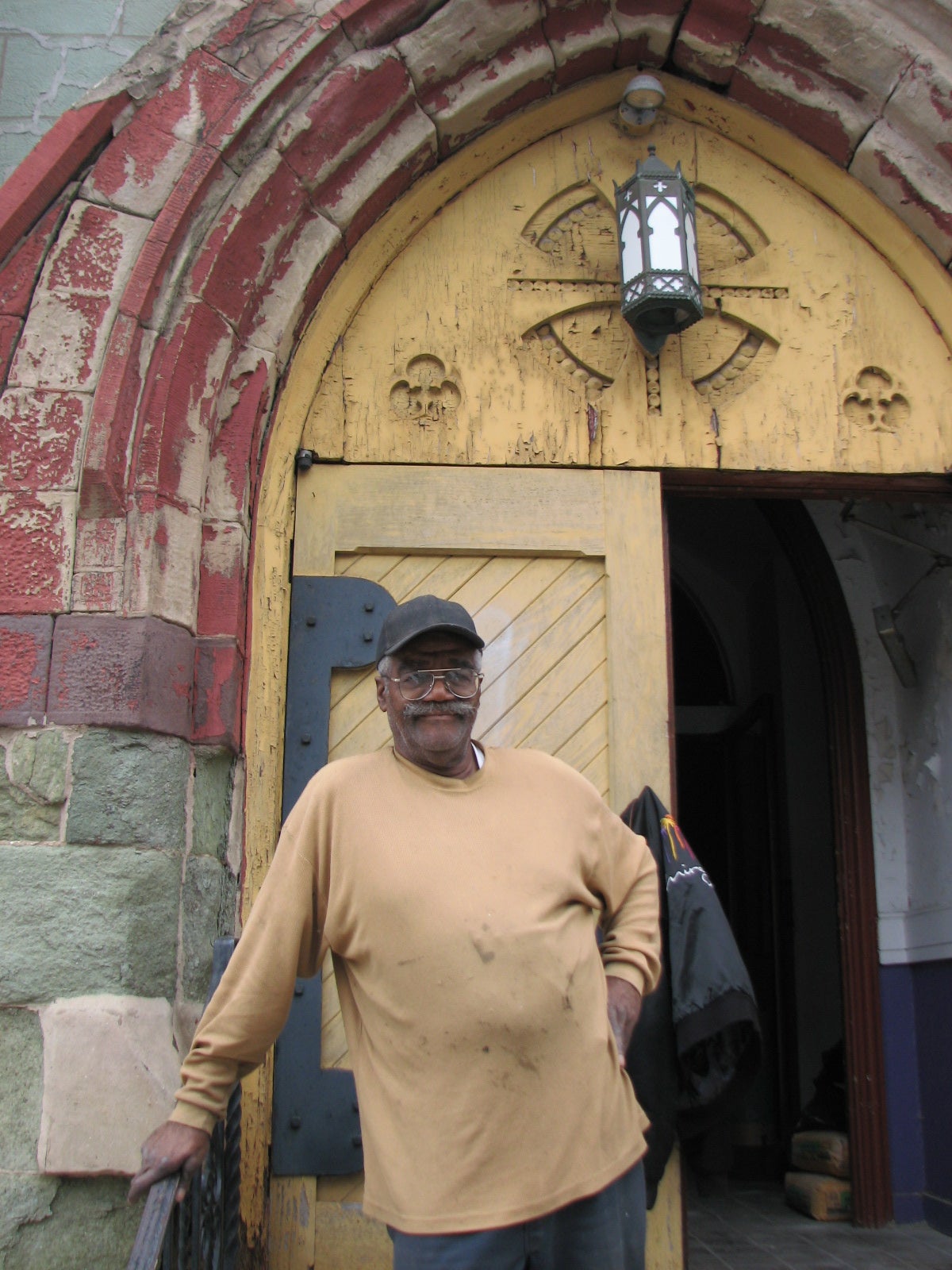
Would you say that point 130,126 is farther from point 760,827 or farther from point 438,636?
point 760,827

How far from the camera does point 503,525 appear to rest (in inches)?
123

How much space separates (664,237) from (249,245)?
3.57 ft

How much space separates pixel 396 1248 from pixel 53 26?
3.00 m

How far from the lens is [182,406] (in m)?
2.79

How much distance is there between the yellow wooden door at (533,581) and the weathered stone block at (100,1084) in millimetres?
859

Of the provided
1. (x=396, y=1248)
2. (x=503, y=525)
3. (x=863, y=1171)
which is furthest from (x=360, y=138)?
(x=863, y=1171)

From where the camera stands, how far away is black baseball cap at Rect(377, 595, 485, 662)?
2.01 m

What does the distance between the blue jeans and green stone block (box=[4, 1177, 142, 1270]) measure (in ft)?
2.67

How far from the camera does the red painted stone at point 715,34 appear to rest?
328cm

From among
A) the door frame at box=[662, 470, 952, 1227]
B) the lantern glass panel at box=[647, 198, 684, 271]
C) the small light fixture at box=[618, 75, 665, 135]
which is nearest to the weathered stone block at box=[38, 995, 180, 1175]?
the lantern glass panel at box=[647, 198, 684, 271]

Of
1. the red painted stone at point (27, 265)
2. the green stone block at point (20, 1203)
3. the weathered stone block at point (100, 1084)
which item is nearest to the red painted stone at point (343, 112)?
the red painted stone at point (27, 265)

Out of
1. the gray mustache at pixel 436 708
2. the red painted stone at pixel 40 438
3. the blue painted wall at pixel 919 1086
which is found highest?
the red painted stone at pixel 40 438

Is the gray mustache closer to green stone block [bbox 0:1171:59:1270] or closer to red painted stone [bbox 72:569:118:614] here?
red painted stone [bbox 72:569:118:614]

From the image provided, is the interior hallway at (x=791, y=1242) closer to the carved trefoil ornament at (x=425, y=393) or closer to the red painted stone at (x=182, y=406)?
the carved trefoil ornament at (x=425, y=393)
